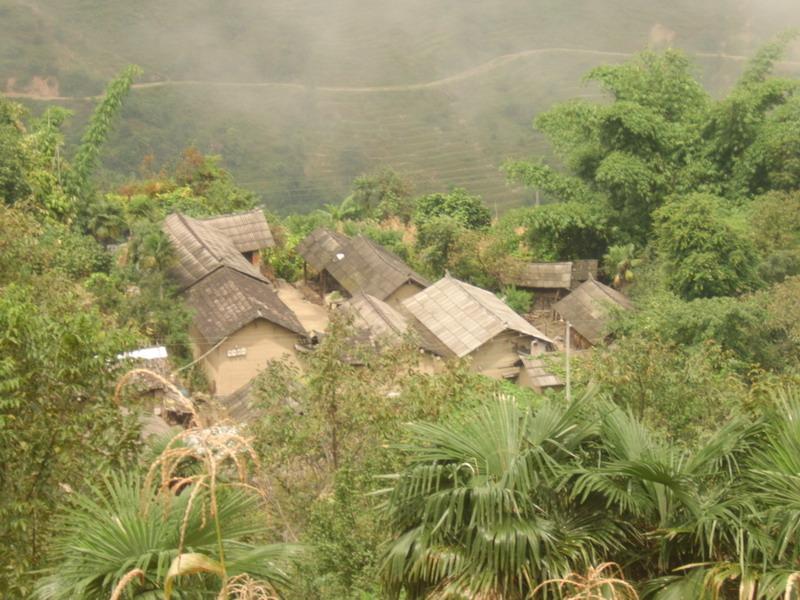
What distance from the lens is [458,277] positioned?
2722 cm

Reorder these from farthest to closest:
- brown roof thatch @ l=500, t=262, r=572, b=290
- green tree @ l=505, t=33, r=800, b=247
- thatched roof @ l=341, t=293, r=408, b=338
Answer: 1. green tree @ l=505, t=33, r=800, b=247
2. brown roof thatch @ l=500, t=262, r=572, b=290
3. thatched roof @ l=341, t=293, r=408, b=338

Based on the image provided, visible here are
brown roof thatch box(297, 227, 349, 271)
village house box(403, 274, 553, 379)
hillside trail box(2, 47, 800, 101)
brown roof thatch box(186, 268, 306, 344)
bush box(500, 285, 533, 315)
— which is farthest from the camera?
hillside trail box(2, 47, 800, 101)

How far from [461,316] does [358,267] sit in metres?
4.28

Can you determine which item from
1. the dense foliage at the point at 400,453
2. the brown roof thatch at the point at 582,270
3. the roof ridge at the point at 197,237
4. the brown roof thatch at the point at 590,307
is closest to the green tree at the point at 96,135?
the dense foliage at the point at 400,453

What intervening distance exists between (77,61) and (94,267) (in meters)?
26.9

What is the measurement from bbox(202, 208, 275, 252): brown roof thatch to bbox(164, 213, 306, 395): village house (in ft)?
7.92

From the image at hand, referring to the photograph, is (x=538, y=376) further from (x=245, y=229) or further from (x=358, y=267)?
(x=245, y=229)

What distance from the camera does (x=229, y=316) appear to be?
21641mm

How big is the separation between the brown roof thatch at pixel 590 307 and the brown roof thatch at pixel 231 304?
649cm

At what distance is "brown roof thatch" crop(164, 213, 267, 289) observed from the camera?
23.4 metres

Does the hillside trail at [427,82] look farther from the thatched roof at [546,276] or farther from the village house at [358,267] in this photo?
the thatched roof at [546,276]

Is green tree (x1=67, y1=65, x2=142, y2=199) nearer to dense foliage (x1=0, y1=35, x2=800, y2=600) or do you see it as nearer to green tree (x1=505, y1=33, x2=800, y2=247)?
dense foliage (x1=0, y1=35, x2=800, y2=600)

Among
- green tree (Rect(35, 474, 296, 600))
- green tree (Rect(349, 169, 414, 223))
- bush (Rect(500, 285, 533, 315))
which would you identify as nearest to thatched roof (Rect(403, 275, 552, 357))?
bush (Rect(500, 285, 533, 315))

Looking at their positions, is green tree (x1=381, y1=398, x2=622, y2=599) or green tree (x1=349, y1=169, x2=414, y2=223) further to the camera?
green tree (x1=349, y1=169, x2=414, y2=223)
